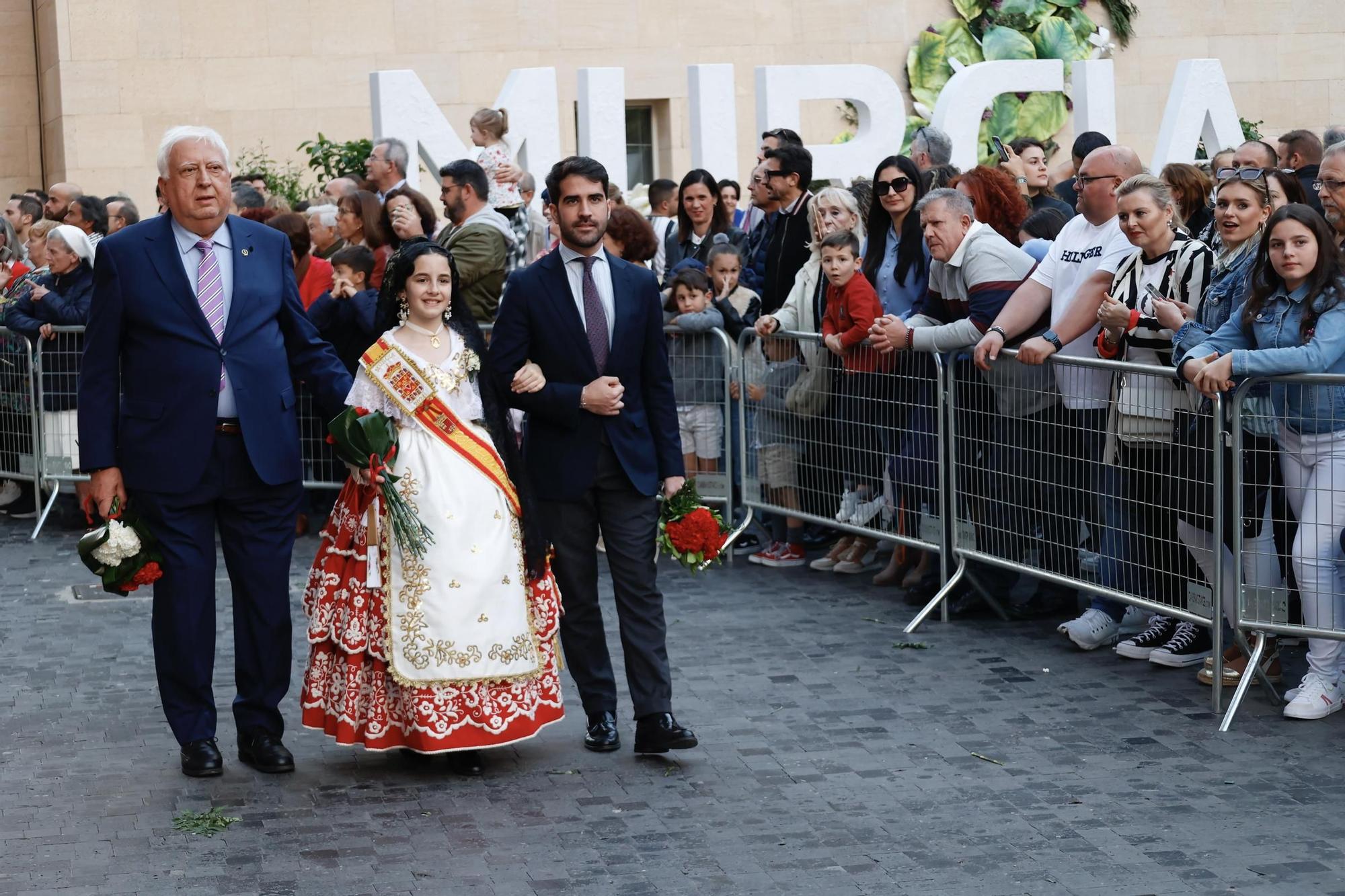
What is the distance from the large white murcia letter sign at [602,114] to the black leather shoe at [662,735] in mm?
10734

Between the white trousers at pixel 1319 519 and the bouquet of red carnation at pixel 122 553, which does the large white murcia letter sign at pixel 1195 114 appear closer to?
the white trousers at pixel 1319 519

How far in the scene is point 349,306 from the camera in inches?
381

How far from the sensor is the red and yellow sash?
6105mm

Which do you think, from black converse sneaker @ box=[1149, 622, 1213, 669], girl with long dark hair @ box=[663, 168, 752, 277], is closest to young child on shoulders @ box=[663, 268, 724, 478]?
girl with long dark hair @ box=[663, 168, 752, 277]

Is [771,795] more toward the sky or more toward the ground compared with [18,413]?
more toward the ground

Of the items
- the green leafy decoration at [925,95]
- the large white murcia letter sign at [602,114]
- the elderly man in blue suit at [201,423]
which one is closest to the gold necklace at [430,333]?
the elderly man in blue suit at [201,423]

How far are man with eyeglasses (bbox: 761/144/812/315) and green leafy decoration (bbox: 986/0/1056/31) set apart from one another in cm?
1344

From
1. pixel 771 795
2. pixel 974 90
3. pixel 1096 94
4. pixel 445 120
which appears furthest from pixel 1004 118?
pixel 771 795

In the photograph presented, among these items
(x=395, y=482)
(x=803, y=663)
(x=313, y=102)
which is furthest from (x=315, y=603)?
(x=313, y=102)

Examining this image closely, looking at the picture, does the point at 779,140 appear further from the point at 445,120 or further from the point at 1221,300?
the point at 445,120

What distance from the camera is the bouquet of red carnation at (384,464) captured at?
5945 millimetres

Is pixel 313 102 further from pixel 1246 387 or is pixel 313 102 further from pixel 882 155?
pixel 1246 387

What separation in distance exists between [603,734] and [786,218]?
4288 millimetres

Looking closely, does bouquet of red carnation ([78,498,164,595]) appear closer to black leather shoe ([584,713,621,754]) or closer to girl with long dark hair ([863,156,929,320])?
black leather shoe ([584,713,621,754])
